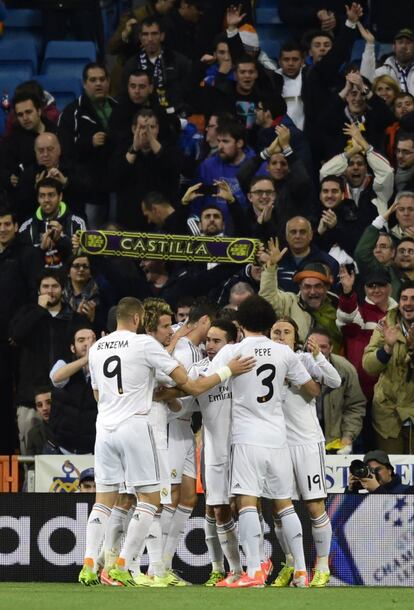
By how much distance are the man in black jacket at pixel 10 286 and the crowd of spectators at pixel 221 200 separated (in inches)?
0.8

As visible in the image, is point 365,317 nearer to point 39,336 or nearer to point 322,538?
point 39,336

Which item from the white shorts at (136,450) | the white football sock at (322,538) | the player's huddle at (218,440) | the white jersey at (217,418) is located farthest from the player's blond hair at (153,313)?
the white football sock at (322,538)

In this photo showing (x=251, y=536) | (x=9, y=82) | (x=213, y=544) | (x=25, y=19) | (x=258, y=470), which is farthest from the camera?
(x=25, y=19)

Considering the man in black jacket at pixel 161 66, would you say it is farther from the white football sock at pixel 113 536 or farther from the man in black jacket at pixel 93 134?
the white football sock at pixel 113 536

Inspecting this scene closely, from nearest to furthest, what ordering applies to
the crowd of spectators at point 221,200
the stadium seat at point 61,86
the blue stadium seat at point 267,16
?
the crowd of spectators at point 221,200 < the stadium seat at point 61,86 < the blue stadium seat at point 267,16

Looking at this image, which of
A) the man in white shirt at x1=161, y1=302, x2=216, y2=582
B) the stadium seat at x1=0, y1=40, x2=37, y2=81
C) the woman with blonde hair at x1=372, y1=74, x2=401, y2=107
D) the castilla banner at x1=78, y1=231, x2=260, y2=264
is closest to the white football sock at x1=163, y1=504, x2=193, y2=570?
the man in white shirt at x1=161, y1=302, x2=216, y2=582

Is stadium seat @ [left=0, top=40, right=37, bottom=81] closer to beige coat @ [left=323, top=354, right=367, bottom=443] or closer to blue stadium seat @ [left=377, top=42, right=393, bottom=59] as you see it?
blue stadium seat @ [left=377, top=42, right=393, bottom=59]

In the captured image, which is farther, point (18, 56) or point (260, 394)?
point (18, 56)

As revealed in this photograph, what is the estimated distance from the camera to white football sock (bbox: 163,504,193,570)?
45.4 feet

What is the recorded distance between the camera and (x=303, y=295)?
16.4 meters

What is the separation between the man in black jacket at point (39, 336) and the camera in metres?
16.6

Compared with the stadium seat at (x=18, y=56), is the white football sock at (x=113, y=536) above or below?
below

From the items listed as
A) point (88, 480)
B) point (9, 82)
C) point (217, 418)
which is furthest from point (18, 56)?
point (217, 418)

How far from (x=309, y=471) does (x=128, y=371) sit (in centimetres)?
192
